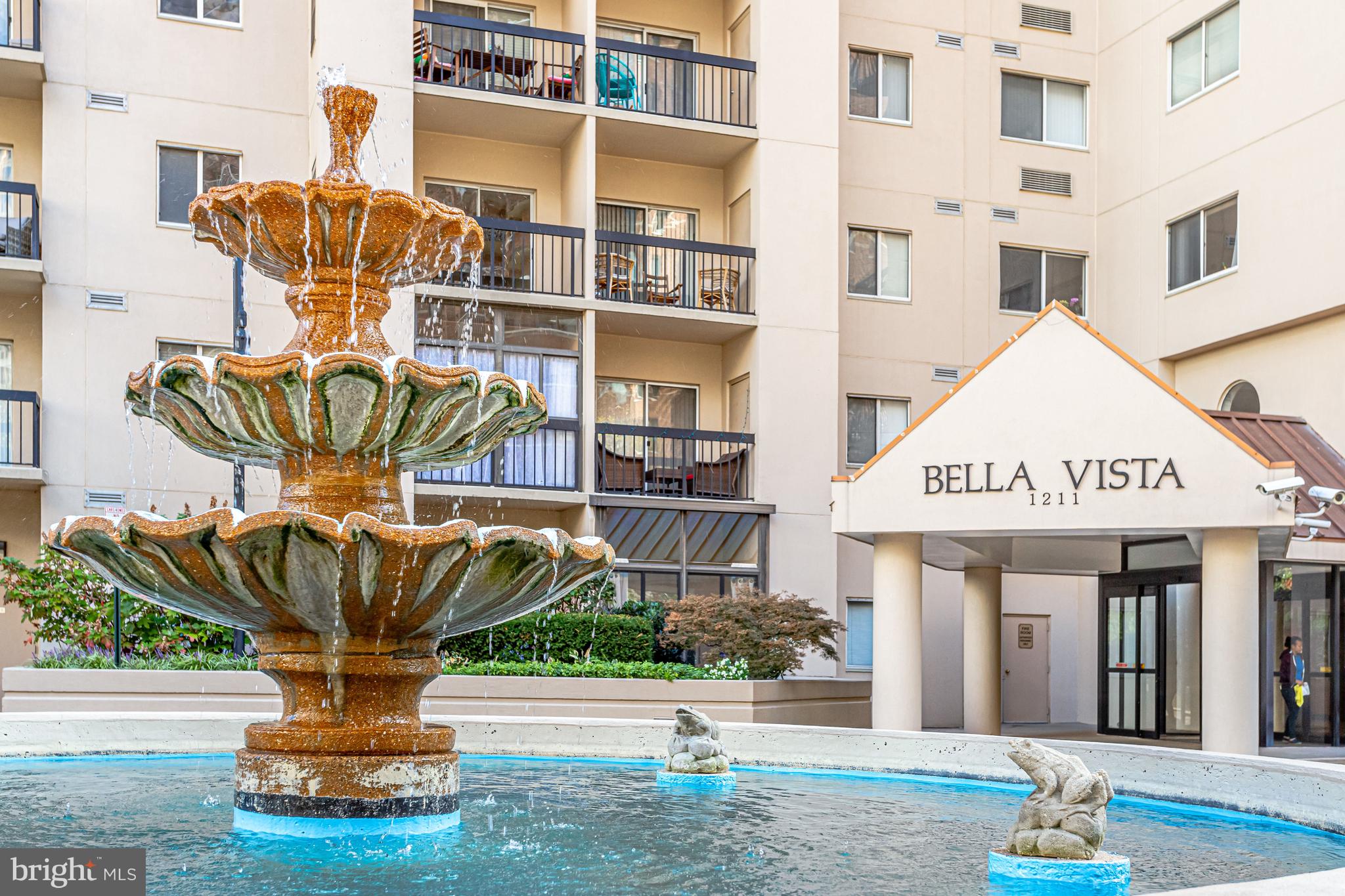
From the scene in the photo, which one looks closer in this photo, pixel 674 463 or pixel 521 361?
pixel 521 361

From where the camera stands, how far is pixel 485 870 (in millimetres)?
8047

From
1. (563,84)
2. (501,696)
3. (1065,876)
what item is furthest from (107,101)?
(1065,876)

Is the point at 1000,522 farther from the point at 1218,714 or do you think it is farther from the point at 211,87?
the point at 211,87

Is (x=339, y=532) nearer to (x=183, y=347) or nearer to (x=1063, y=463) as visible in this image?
(x=1063, y=463)

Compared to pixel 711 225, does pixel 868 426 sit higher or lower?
lower

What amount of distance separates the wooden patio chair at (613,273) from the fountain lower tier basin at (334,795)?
672 inches

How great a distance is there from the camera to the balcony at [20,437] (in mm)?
22922

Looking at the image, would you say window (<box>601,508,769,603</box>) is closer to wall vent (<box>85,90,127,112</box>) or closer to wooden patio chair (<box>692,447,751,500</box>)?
wooden patio chair (<box>692,447,751,500</box>)

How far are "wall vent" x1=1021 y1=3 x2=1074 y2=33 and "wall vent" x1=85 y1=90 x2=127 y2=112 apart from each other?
1784 cm

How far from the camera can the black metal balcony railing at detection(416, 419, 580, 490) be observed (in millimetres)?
24312

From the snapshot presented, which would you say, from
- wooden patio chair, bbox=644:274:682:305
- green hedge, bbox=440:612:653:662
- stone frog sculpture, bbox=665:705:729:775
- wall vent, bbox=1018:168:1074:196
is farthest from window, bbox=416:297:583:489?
stone frog sculpture, bbox=665:705:729:775

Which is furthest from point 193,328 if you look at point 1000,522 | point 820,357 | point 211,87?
point 1000,522

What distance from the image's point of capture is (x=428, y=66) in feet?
81.6

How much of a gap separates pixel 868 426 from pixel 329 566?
20509 mm
